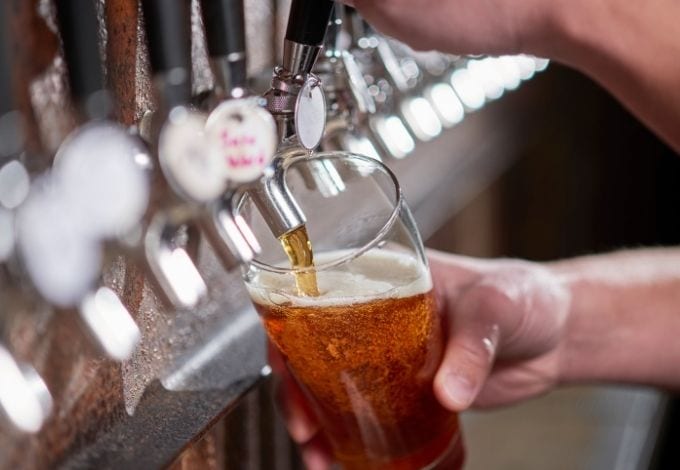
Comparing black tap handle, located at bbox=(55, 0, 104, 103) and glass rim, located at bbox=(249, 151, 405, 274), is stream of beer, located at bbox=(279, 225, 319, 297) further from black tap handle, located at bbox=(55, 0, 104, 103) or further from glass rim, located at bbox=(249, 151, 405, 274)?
black tap handle, located at bbox=(55, 0, 104, 103)

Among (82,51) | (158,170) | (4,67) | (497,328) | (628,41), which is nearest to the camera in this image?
(4,67)

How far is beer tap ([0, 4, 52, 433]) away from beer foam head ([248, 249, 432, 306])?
234mm

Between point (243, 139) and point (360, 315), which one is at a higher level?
point (243, 139)

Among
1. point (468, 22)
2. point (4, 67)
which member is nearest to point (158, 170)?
point (4, 67)

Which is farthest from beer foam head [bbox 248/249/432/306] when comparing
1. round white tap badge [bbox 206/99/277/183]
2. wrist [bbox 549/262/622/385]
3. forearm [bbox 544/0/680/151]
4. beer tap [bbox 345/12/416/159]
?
wrist [bbox 549/262/622/385]

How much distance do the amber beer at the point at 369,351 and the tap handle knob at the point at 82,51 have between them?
0.24 metres

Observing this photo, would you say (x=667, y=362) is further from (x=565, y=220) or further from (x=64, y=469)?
(x=565, y=220)

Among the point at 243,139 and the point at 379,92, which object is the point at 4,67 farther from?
the point at 379,92

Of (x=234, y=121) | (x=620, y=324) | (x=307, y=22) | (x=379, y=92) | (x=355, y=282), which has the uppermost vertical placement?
(x=307, y=22)

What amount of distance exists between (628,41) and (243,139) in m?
0.47

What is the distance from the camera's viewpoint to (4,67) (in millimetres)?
847

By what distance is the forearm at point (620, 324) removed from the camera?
5.26 ft

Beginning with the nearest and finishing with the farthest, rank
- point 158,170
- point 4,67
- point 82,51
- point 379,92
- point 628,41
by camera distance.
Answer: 1. point 4,67
2. point 82,51
3. point 158,170
4. point 628,41
5. point 379,92

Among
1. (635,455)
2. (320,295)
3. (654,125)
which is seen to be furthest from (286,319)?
(635,455)
